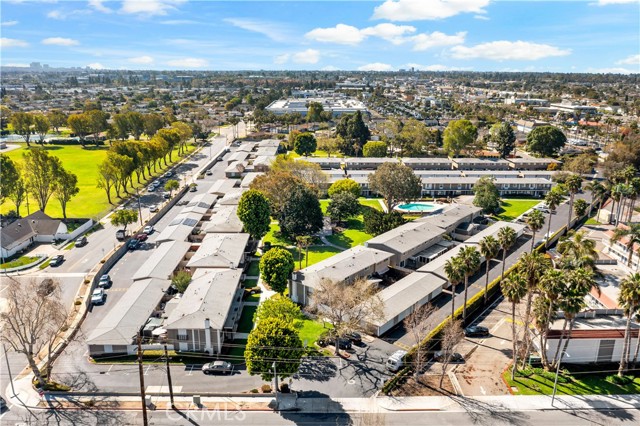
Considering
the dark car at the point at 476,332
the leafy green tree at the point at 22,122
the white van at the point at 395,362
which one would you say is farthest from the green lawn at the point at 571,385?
the leafy green tree at the point at 22,122

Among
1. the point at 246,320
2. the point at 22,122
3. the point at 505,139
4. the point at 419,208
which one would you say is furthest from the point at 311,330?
the point at 22,122

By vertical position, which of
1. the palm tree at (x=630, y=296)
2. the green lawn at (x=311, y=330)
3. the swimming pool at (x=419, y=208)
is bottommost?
the green lawn at (x=311, y=330)

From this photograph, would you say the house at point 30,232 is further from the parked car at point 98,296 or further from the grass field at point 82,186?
the parked car at point 98,296

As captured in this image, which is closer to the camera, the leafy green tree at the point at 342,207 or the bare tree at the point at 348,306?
the bare tree at the point at 348,306

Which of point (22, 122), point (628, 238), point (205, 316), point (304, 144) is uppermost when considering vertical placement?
point (22, 122)

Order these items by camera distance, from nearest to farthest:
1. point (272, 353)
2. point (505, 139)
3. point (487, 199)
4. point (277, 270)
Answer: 1. point (272, 353)
2. point (277, 270)
3. point (487, 199)
4. point (505, 139)

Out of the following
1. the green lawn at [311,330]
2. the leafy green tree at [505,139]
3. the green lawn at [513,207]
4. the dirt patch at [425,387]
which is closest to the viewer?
the dirt patch at [425,387]

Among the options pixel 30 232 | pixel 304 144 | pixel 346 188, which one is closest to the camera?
pixel 30 232

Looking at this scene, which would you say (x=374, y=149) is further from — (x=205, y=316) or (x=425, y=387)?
(x=425, y=387)
